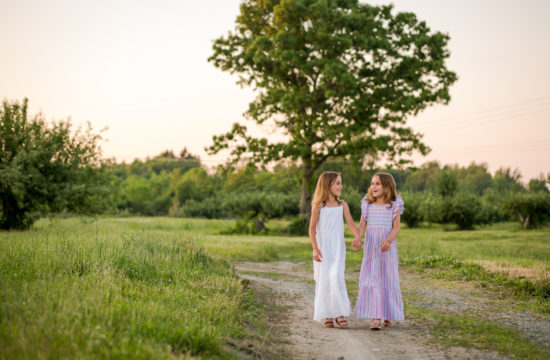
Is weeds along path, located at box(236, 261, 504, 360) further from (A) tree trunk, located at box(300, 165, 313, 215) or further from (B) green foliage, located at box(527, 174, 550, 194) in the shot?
(B) green foliage, located at box(527, 174, 550, 194)

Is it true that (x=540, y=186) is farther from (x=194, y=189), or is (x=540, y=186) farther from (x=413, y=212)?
(x=194, y=189)

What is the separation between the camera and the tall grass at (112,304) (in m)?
4.08

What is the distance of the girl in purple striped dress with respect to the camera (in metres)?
7.12

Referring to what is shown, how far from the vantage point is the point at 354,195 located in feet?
178

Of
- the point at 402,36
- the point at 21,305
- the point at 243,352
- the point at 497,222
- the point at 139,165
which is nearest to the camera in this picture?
the point at 21,305

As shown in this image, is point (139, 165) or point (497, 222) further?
point (139, 165)

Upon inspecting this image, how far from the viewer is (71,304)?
4.98 metres

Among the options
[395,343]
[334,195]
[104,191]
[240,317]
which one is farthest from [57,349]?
[104,191]

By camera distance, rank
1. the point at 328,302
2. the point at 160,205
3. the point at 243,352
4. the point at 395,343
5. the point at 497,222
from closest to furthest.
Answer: the point at 243,352 → the point at 395,343 → the point at 328,302 → the point at 497,222 → the point at 160,205

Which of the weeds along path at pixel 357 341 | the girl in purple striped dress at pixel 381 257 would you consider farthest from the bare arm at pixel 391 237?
the weeds along path at pixel 357 341

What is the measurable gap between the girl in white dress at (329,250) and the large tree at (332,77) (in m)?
20.8

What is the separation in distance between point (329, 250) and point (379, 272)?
34.1 inches

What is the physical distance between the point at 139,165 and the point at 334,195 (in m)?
133

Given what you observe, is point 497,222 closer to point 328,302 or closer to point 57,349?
point 328,302
